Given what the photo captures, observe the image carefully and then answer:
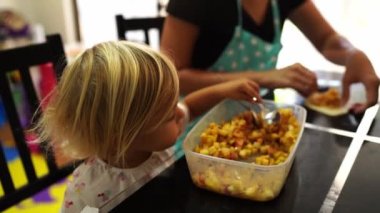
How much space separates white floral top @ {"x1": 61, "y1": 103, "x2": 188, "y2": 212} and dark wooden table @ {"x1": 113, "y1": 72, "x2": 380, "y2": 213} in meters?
0.05

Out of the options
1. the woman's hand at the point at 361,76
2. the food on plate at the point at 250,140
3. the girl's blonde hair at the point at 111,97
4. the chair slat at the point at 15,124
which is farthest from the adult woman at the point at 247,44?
the chair slat at the point at 15,124

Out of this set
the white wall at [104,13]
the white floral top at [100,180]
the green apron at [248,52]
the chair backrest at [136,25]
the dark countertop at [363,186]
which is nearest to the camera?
the dark countertop at [363,186]

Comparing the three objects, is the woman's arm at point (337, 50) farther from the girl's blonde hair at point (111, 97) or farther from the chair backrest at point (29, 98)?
the chair backrest at point (29, 98)

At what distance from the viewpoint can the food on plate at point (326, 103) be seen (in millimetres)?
815

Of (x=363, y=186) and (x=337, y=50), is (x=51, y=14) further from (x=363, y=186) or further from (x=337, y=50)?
(x=363, y=186)

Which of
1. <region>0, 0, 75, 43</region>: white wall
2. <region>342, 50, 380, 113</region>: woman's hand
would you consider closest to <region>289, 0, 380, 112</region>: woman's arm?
<region>342, 50, 380, 113</region>: woman's hand

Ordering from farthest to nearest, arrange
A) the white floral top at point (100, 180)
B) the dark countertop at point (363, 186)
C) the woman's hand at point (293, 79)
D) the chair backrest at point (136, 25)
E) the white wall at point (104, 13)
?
the white wall at point (104, 13)
the chair backrest at point (136, 25)
the woman's hand at point (293, 79)
the white floral top at point (100, 180)
the dark countertop at point (363, 186)

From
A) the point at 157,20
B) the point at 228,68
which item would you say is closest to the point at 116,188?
the point at 228,68

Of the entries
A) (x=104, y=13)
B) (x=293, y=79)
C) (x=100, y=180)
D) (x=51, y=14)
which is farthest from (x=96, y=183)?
(x=51, y=14)

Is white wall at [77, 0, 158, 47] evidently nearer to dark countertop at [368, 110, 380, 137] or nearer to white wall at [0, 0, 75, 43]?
white wall at [0, 0, 75, 43]

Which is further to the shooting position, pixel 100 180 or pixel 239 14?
pixel 239 14

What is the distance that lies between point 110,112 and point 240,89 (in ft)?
0.89

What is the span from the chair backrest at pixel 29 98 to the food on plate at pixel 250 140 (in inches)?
13.0

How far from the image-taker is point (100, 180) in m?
0.67
